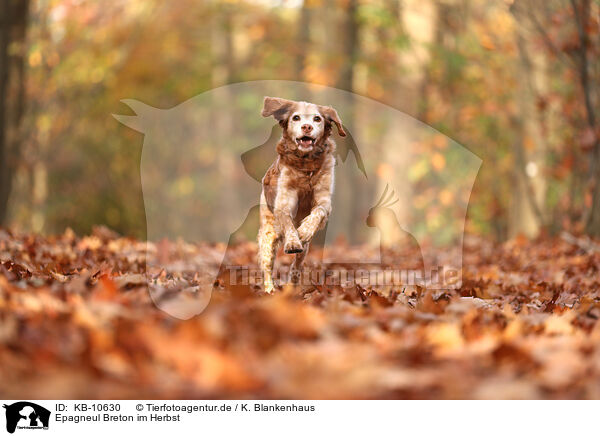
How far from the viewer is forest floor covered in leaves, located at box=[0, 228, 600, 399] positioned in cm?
259

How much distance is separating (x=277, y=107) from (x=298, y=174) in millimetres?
544

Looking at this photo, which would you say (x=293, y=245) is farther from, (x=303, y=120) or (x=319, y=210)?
(x=303, y=120)

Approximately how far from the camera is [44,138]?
51.5 ft

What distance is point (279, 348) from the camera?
2873mm

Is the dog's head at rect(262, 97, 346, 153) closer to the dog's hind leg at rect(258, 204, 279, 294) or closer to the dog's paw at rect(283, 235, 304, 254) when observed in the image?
the dog's hind leg at rect(258, 204, 279, 294)

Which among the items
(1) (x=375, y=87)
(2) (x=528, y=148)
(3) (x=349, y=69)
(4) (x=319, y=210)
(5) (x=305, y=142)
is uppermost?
(1) (x=375, y=87)

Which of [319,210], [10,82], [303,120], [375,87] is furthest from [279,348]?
[375,87]

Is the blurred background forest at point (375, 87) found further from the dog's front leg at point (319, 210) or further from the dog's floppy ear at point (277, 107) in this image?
the dog's floppy ear at point (277, 107)

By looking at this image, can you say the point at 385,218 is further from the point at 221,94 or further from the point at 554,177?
the point at 221,94

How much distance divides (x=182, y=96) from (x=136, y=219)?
27.8 feet

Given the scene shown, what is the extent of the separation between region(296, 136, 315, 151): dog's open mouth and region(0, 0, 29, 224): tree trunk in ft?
22.7

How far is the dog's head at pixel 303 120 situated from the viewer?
5.69 meters

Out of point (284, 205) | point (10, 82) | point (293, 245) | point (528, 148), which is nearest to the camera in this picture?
point (293, 245)
